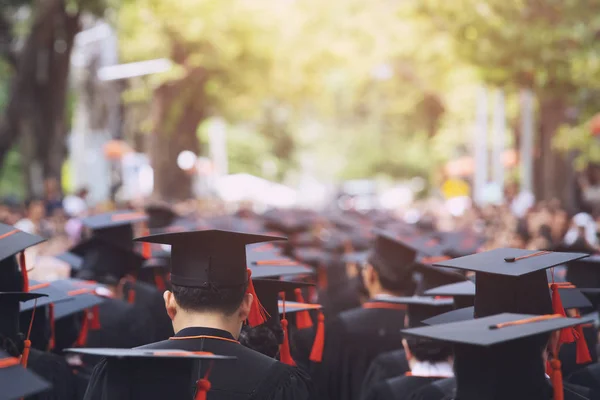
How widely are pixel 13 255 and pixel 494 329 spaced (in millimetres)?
2077

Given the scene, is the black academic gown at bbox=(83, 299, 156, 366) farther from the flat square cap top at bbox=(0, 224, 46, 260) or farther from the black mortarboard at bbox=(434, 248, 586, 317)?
the black mortarboard at bbox=(434, 248, 586, 317)

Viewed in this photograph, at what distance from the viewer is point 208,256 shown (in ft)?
12.2

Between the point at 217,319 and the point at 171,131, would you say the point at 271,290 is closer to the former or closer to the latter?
the point at 217,319

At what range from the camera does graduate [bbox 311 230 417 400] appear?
6.25 m

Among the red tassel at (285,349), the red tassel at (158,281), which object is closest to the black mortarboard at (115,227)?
the red tassel at (158,281)

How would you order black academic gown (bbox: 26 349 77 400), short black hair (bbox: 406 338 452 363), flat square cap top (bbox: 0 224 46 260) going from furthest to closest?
short black hair (bbox: 406 338 452 363)
black academic gown (bbox: 26 349 77 400)
flat square cap top (bbox: 0 224 46 260)

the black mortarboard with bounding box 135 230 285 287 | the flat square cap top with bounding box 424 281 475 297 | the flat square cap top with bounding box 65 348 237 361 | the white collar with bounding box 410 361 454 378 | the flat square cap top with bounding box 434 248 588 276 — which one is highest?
the black mortarboard with bounding box 135 230 285 287

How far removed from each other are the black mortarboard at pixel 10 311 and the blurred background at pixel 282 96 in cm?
879

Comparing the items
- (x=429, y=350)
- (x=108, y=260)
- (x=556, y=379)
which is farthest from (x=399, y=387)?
(x=108, y=260)

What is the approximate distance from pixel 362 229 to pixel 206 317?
30.5 feet

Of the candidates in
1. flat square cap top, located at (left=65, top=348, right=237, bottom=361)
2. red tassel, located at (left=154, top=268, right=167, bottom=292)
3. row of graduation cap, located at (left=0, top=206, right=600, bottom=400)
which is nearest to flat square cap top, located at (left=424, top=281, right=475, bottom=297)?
row of graduation cap, located at (left=0, top=206, right=600, bottom=400)

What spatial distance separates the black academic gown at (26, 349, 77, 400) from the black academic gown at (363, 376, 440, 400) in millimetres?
1457

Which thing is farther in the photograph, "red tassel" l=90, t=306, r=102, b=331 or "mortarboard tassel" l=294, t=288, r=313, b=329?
"red tassel" l=90, t=306, r=102, b=331

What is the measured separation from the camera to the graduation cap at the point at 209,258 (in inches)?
143
